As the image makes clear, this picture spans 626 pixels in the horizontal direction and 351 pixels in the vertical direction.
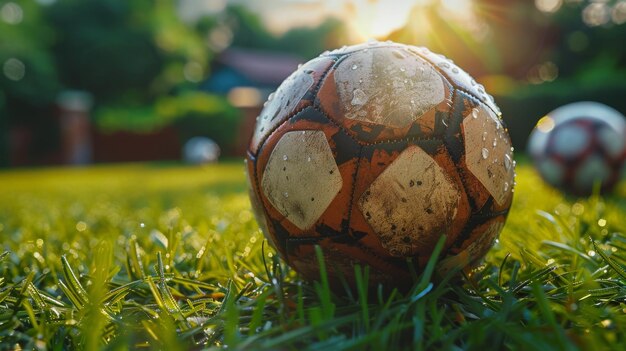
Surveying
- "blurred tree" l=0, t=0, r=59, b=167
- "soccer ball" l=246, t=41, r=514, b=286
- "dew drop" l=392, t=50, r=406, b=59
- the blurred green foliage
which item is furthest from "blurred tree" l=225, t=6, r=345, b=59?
"soccer ball" l=246, t=41, r=514, b=286

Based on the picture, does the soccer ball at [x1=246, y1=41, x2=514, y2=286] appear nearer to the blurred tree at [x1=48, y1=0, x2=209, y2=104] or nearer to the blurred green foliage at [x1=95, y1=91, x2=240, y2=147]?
the blurred green foliage at [x1=95, y1=91, x2=240, y2=147]

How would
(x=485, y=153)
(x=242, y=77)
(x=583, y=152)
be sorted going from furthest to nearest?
(x=242, y=77), (x=583, y=152), (x=485, y=153)

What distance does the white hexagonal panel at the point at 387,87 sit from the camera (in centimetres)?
173

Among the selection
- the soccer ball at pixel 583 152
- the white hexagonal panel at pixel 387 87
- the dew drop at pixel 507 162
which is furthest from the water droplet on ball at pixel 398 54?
the soccer ball at pixel 583 152

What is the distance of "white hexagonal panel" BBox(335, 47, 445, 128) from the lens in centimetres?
173

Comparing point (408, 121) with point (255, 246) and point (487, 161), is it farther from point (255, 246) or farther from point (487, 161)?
point (255, 246)

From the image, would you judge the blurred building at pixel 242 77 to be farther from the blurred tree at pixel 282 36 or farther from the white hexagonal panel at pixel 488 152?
the white hexagonal panel at pixel 488 152

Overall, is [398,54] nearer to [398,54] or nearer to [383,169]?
[398,54]

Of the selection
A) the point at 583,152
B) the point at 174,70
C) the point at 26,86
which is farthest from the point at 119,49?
the point at 583,152

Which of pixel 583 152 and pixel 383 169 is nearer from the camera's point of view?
pixel 383 169

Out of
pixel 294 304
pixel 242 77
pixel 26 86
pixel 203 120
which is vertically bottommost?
pixel 242 77

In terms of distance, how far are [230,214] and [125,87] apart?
34.8 metres

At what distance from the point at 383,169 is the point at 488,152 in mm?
399

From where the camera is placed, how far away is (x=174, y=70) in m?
38.7
